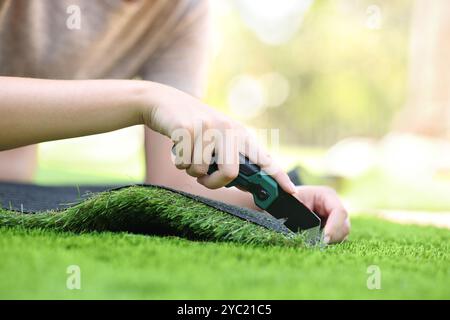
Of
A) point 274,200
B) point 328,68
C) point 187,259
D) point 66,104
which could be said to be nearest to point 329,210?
point 274,200

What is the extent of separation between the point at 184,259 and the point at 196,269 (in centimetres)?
7

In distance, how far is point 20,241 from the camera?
3.71 feet

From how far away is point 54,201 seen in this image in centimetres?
172

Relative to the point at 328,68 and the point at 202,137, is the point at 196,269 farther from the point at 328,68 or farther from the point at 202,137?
the point at 328,68

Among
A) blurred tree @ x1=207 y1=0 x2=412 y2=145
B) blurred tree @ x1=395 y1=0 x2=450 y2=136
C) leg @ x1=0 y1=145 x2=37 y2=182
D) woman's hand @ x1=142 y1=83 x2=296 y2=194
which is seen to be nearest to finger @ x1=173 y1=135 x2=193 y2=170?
woman's hand @ x1=142 y1=83 x2=296 y2=194

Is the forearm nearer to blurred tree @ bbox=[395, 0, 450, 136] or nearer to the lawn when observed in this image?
the lawn

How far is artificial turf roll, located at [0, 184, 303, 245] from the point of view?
127 cm

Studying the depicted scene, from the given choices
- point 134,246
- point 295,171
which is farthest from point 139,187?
point 295,171

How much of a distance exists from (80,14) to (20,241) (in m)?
0.86

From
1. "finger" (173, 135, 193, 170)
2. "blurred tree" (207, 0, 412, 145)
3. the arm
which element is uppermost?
"blurred tree" (207, 0, 412, 145)

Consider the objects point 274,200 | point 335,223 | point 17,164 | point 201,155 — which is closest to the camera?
point 201,155

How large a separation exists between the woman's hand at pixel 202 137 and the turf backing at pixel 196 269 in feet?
0.50

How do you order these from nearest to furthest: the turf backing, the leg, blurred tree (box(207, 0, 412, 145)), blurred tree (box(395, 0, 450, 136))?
the turf backing → the leg → blurred tree (box(395, 0, 450, 136)) → blurred tree (box(207, 0, 412, 145))

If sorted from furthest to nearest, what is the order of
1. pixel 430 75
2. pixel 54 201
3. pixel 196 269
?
pixel 430 75 → pixel 54 201 → pixel 196 269
